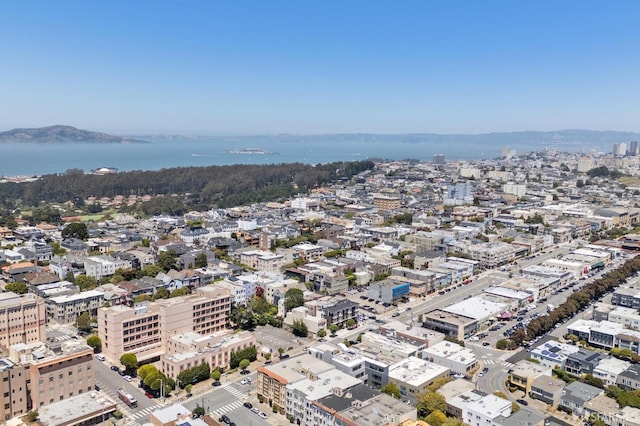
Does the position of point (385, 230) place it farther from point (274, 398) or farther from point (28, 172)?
point (28, 172)

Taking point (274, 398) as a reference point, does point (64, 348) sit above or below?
above

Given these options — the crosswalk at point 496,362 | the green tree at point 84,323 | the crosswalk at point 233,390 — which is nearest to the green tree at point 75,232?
the green tree at point 84,323

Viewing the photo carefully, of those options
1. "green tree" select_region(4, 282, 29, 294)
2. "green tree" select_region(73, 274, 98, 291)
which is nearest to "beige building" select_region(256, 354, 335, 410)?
"green tree" select_region(73, 274, 98, 291)

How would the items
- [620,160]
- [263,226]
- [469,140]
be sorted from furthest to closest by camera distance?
[469,140] < [620,160] < [263,226]

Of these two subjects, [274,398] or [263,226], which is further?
[263,226]

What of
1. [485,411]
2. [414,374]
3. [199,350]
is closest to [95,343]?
[199,350]

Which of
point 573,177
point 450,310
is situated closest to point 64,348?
point 450,310
